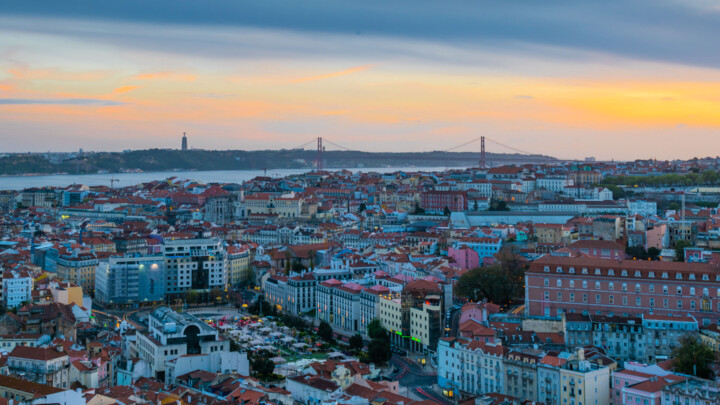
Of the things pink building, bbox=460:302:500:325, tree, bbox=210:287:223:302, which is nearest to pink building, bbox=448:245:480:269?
tree, bbox=210:287:223:302

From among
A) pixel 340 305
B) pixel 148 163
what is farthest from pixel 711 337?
pixel 148 163

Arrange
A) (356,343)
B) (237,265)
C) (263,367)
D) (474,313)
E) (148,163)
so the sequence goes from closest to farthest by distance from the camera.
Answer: (263,367), (474,313), (356,343), (237,265), (148,163)

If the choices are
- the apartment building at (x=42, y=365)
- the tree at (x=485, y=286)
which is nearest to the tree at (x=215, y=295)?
the tree at (x=485, y=286)

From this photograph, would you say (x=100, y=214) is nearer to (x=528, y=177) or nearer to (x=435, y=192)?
Result: (x=435, y=192)

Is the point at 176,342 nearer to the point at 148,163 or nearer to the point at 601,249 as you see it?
the point at 601,249

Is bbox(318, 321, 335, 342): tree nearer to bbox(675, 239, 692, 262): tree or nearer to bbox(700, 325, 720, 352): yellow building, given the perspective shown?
bbox(700, 325, 720, 352): yellow building

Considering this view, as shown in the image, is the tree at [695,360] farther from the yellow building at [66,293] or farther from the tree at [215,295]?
the tree at [215,295]
